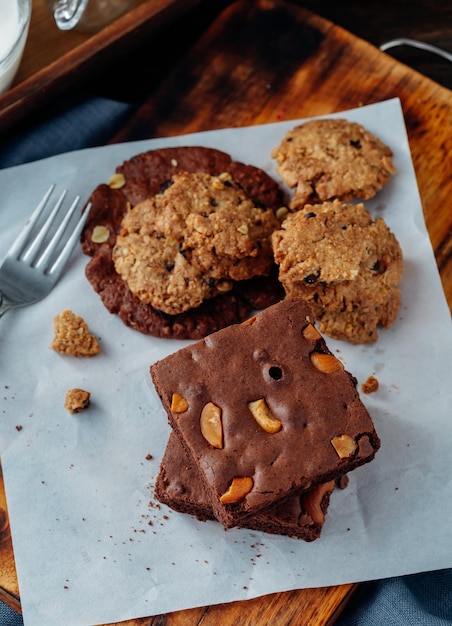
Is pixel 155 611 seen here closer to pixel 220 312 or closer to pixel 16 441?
pixel 16 441

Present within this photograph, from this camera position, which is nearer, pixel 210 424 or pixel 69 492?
pixel 210 424

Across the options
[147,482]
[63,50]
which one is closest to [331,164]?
[63,50]

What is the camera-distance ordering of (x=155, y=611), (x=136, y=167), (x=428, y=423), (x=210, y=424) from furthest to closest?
(x=136, y=167)
(x=428, y=423)
(x=155, y=611)
(x=210, y=424)

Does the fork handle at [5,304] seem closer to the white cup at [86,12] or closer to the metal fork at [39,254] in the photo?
the metal fork at [39,254]

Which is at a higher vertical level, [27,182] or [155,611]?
[27,182]

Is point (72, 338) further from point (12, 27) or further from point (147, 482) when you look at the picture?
point (12, 27)

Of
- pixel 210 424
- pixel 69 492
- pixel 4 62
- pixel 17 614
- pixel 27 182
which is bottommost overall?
pixel 17 614

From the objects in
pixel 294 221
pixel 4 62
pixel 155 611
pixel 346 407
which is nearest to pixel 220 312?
pixel 294 221

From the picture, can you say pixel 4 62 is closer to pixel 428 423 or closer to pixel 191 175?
pixel 191 175

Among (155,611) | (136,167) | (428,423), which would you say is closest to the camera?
(155,611)
